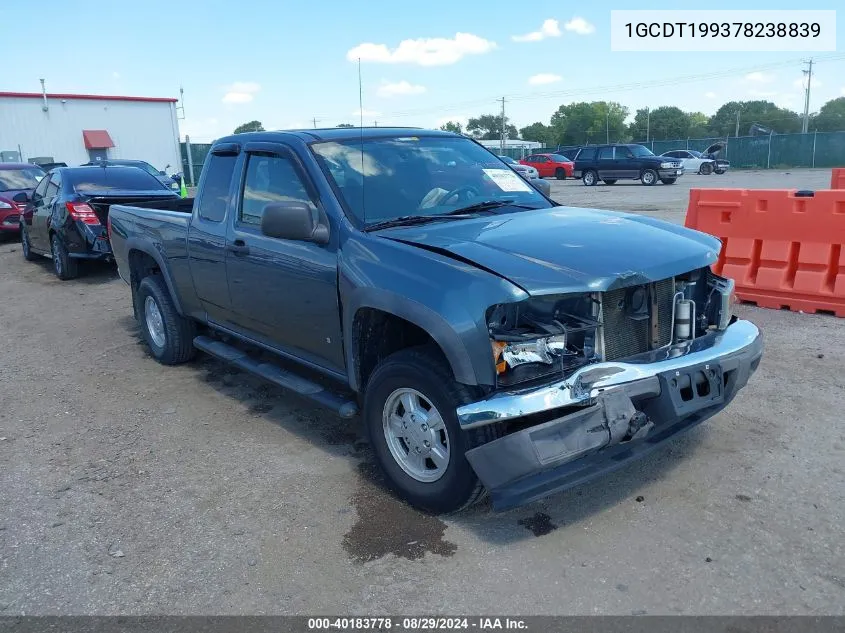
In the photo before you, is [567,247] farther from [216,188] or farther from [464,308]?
[216,188]

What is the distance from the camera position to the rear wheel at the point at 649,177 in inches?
1109

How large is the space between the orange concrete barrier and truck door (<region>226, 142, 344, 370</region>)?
478 centimetres

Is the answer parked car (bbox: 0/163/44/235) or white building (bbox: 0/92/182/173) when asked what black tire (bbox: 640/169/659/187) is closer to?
parked car (bbox: 0/163/44/235)

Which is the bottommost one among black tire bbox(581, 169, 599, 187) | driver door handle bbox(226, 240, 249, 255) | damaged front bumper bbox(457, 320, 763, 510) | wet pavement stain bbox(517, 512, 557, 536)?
wet pavement stain bbox(517, 512, 557, 536)

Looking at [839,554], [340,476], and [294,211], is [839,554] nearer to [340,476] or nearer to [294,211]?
[340,476]

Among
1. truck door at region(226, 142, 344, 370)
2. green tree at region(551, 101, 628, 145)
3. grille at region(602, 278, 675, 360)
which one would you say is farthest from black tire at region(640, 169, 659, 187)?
green tree at region(551, 101, 628, 145)

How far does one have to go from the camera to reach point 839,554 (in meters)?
3.10

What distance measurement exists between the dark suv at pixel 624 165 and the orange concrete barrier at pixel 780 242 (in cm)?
2167

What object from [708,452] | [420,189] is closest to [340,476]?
[420,189]

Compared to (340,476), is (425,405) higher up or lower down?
higher up

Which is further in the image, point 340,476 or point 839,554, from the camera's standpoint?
point 340,476

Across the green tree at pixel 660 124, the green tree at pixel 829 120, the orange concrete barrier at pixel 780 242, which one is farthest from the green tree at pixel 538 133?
the orange concrete barrier at pixel 780 242

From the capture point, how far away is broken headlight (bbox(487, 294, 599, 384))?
3107 millimetres

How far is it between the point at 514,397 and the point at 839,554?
1615 mm
